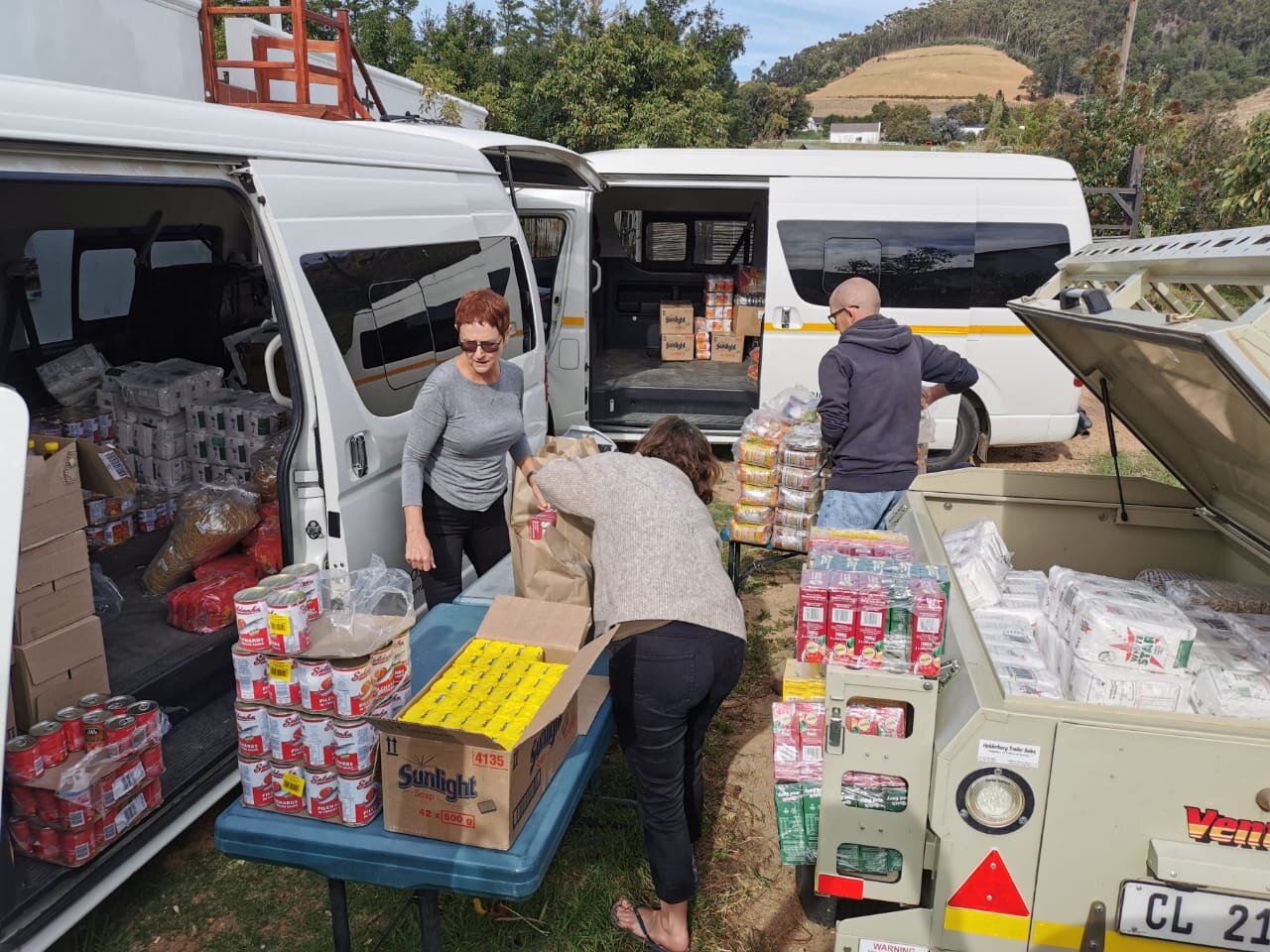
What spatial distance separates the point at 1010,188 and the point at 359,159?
583 centimetres

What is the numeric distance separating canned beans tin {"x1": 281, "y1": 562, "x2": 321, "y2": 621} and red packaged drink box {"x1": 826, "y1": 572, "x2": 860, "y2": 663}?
136 cm

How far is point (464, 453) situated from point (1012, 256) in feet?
19.1

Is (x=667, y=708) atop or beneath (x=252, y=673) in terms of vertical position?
beneath

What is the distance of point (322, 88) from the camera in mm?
11102

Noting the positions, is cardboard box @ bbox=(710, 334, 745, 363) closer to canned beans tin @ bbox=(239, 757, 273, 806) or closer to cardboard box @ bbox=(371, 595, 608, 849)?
cardboard box @ bbox=(371, 595, 608, 849)

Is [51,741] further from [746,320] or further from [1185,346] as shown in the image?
[746,320]

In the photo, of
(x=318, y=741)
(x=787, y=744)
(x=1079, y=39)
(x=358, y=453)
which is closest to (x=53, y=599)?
(x=358, y=453)

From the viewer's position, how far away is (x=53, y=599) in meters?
2.88

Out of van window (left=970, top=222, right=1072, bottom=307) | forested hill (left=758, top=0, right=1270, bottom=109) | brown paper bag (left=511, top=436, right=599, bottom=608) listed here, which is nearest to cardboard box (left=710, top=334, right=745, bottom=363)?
van window (left=970, top=222, right=1072, bottom=307)

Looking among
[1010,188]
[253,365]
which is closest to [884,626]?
[253,365]

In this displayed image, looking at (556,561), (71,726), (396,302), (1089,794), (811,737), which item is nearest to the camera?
(1089,794)

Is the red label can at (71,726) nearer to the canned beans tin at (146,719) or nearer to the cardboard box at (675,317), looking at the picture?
the canned beans tin at (146,719)

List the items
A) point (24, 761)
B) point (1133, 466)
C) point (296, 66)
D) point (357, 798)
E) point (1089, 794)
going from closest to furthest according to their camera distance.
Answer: point (1089, 794), point (357, 798), point (24, 761), point (296, 66), point (1133, 466)

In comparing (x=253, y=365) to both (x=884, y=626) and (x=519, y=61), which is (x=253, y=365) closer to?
(x=884, y=626)
